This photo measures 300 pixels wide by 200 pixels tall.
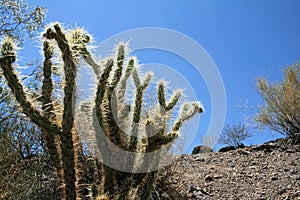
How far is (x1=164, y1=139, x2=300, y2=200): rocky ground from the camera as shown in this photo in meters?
4.92

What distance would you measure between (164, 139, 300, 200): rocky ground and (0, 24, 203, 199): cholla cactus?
141 cm

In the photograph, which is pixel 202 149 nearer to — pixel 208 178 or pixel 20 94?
pixel 208 178

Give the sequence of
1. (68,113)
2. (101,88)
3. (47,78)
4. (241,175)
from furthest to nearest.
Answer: (241,175), (101,88), (47,78), (68,113)

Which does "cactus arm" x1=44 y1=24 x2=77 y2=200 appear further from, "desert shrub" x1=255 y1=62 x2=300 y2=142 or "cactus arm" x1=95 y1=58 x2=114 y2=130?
"desert shrub" x1=255 y1=62 x2=300 y2=142

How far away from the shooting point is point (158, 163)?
3.07 meters

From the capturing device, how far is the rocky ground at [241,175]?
4.92 m

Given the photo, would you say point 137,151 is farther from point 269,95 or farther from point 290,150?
point 269,95

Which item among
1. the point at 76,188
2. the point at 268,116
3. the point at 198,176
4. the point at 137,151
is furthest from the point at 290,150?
the point at 76,188

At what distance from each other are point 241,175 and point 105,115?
3.75 meters

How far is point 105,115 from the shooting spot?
2869mm

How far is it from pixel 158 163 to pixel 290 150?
204 inches

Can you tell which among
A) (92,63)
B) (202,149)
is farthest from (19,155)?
(202,149)

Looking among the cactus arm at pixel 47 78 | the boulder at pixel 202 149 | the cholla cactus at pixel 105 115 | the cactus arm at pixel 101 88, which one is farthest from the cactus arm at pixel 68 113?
the boulder at pixel 202 149

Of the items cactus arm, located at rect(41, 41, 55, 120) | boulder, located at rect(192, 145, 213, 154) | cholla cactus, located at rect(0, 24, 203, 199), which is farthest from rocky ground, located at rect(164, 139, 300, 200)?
cactus arm, located at rect(41, 41, 55, 120)
